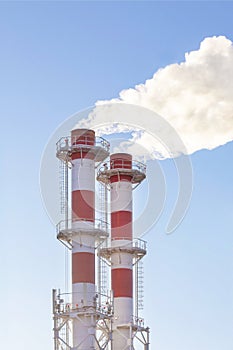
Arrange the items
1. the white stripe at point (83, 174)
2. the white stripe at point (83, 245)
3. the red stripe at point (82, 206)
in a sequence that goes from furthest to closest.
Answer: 1. the white stripe at point (83, 174)
2. the red stripe at point (82, 206)
3. the white stripe at point (83, 245)

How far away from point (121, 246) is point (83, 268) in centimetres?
711

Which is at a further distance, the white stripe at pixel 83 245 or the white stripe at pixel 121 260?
the white stripe at pixel 121 260

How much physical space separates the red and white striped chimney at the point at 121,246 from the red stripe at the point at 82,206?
17.6 ft

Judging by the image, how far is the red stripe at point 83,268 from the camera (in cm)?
6091

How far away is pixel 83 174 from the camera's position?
63344 mm

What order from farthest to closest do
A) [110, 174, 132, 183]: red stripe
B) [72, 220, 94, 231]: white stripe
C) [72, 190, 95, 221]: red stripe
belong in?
[110, 174, 132, 183]: red stripe, [72, 190, 95, 221]: red stripe, [72, 220, 94, 231]: white stripe

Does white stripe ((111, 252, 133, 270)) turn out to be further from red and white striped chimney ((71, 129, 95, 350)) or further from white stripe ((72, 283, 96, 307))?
white stripe ((72, 283, 96, 307))

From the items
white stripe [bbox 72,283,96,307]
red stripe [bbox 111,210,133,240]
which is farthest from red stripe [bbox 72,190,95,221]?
red stripe [bbox 111,210,133,240]

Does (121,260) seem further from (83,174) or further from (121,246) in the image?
(83,174)

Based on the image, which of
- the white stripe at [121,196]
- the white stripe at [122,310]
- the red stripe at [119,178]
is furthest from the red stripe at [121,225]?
the white stripe at [122,310]

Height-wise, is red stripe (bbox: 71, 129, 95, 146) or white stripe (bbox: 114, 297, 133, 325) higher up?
red stripe (bbox: 71, 129, 95, 146)

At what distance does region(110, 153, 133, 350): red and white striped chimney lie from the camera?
2601 inches

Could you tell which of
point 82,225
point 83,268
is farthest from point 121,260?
point 83,268

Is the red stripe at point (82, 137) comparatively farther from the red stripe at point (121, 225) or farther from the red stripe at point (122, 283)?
the red stripe at point (122, 283)
